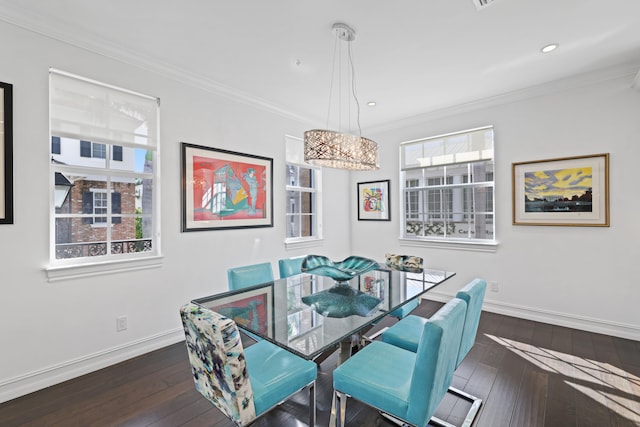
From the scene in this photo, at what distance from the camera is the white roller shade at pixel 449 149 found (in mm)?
3926

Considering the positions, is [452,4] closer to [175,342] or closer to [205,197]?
[205,197]

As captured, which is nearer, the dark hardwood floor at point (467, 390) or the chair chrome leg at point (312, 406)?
the chair chrome leg at point (312, 406)

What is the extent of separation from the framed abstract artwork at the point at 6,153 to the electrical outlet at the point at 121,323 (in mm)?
1113

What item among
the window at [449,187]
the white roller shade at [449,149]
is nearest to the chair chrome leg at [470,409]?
the window at [449,187]

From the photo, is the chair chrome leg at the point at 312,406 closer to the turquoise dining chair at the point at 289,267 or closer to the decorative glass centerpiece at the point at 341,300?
the decorative glass centerpiece at the point at 341,300

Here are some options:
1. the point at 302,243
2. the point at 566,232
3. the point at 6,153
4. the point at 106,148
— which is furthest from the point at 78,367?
the point at 566,232

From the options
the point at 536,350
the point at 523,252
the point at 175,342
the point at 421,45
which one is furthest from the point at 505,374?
the point at 175,342

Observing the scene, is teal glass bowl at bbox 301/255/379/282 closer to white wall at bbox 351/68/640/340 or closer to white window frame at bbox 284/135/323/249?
white window frame at bbox 284/135/323/249

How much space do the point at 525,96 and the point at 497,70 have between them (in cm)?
79

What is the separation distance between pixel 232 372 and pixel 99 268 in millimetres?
1982

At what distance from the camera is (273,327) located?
1590 mm

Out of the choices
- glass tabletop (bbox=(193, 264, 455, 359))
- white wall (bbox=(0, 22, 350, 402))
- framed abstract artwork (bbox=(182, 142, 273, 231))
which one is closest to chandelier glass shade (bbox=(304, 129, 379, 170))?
glass tabletop (bbox=(193, 264, 455, 359))

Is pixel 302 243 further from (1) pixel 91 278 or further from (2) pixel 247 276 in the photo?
(1) pixel 91 278

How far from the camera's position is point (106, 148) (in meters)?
2.63
